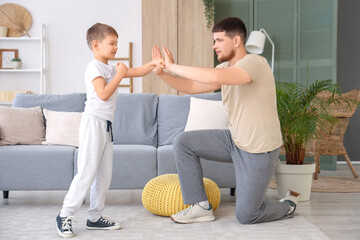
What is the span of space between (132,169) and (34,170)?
2.25 ft

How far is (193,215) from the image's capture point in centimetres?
264

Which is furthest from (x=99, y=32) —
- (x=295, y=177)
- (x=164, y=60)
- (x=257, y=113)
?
(x=295, y=177)

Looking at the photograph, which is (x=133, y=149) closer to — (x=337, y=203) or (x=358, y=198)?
(x=337, y=203)

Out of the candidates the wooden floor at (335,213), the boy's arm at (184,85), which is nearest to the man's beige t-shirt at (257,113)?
the boy's arm at (184,85)

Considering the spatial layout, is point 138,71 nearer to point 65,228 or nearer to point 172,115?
point 65,228

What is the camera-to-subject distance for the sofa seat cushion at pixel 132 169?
322 centimetres

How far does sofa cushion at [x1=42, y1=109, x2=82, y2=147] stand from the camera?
3.50 m

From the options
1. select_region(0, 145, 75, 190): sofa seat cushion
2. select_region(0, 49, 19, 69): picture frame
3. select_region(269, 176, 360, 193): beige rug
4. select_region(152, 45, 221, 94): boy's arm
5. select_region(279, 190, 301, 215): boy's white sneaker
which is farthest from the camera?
select_region(0, 49, 19, 69): picture frame

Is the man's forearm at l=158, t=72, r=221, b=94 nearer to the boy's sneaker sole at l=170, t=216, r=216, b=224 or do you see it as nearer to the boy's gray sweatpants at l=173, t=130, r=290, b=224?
the boy's gray sweatpants at l=173, t=130, r=290, b=224

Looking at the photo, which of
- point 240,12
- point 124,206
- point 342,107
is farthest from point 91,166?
point 240,12

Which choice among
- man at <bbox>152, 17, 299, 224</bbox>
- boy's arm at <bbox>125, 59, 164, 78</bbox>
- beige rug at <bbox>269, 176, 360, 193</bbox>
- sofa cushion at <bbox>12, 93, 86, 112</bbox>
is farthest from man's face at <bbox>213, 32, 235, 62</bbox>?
beige rug at <bbox>269, 176, 360, 193</bbox>

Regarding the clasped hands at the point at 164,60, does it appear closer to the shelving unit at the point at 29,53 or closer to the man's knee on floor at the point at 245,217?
the man's knee on floor at the point at 245,217

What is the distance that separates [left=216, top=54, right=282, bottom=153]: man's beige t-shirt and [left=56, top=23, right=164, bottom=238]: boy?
0.50 metres

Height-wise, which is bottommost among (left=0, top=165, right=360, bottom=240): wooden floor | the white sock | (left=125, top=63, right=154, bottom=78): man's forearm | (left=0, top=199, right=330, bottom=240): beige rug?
(left=0, top=165, right=360, bottom=240): wooden floor
